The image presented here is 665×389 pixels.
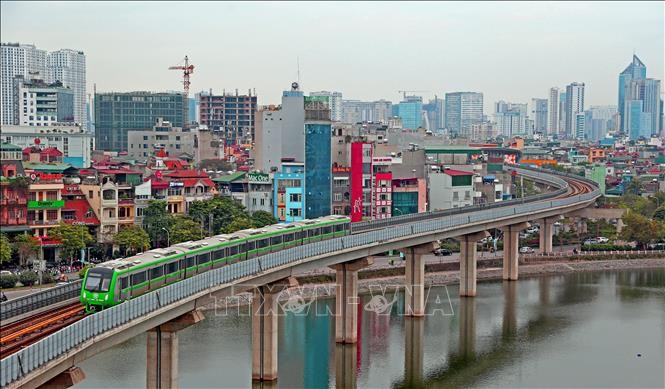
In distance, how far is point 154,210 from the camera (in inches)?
1411

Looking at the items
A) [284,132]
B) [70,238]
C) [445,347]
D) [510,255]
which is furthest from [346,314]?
[284,132]

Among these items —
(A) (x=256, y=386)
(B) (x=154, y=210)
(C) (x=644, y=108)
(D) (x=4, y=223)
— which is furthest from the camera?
(C) (x=644, y=108)

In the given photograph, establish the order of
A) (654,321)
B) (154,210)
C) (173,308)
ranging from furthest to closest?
(154,210) → (654,321) → (173,308)

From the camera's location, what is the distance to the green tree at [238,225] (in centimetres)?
3488

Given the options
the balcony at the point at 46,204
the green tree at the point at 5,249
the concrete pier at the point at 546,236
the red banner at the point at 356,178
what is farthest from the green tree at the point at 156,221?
the concrete pier at the point at 546,236

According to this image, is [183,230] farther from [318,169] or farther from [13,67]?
[13,67]

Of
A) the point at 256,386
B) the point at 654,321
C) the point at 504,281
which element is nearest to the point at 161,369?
the point at 256,386

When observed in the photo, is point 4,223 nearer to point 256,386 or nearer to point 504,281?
point 256,386

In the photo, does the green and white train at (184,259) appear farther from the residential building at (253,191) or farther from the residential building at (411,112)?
the residential building at (411,112)

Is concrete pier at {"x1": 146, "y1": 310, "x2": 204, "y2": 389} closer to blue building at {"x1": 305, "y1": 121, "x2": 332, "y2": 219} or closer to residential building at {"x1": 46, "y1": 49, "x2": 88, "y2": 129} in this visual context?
blue building at {"x1": 305, "y1": 121, "x2": 332, "y2": 219}

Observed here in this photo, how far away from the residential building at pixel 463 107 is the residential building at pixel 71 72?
69.0 metres

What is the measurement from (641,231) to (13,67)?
209ft

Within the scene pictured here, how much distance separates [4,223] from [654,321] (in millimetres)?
18111

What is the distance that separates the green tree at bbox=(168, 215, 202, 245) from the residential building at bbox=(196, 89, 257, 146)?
1905 inches
